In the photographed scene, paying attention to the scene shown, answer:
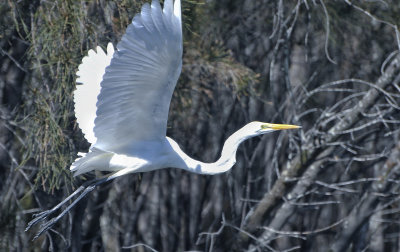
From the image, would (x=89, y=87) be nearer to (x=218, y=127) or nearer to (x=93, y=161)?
(x=93, y=161)

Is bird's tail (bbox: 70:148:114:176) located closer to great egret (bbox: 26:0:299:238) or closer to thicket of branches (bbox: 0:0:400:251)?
great egret (bbox: 26:0:299:238)

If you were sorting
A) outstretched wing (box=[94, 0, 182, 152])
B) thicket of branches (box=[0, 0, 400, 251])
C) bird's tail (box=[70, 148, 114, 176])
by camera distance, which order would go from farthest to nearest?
thicket of branches (box=[0, 0, 400, 251]) → bird's tail (box=[70, 148, 114, 176]) → outstretched wing (box=[94, 0, 182, 152])

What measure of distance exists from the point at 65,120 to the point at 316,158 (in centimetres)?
183

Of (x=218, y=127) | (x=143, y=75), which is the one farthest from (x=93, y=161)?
(x=218, y=127)

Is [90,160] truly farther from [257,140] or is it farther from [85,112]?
[257,140]

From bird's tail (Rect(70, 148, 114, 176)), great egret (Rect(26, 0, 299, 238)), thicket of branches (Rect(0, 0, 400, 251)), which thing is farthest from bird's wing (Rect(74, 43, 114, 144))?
thicket of branches (Rect(0, 0, 400, 251))

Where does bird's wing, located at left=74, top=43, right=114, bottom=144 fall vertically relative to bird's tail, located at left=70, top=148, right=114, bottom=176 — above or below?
above

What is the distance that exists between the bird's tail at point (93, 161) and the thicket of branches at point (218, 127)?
467 millimetres

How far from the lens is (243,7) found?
6.47 m

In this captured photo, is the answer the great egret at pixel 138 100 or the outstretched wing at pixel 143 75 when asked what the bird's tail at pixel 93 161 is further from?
the outstretched wing at pixel 143 75

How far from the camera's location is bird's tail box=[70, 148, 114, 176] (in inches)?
148

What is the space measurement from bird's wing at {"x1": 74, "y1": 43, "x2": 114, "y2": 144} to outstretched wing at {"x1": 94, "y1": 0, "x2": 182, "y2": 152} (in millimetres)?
378

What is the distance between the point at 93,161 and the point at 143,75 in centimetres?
83

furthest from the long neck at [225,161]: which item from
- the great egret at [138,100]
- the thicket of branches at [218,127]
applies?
the thicket of branches at [218,127]
